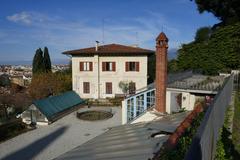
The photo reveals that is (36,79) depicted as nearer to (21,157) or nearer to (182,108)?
Answer: (21,157)

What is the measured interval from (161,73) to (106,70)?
17.1 m

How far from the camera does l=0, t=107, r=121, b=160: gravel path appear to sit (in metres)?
13.7

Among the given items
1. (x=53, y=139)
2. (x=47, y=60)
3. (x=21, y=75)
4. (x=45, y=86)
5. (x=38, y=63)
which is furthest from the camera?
(x=21, y=75)

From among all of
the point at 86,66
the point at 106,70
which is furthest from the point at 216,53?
the point at 86,66

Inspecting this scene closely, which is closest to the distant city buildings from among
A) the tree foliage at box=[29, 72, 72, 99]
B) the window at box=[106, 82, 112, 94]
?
the tree foliage at box=[29, 72, 72, 99]

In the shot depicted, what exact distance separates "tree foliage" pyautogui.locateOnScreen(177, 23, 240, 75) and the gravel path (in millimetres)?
7907

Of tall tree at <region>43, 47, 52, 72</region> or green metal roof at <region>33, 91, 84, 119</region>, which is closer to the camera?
green metal roof at <region>33, 91, 84, 119</region>

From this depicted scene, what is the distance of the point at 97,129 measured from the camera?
707 inches

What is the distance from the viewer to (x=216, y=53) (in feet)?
65.2

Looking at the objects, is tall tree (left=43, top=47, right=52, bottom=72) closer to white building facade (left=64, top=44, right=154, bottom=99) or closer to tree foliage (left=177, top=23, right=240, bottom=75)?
white building facade (left=64, top=44, right=154, bottom=99)

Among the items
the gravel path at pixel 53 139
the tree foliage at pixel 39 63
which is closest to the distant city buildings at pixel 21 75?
the tree foliage at pixel 39 63

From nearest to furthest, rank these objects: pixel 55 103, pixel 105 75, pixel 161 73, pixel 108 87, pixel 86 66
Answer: pixel 161 73 < pixel 55 103 < pixel 105 75 < pixel 108 87 < pixel 86 66

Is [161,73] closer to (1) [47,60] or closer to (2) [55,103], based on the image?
(2) [55,103]

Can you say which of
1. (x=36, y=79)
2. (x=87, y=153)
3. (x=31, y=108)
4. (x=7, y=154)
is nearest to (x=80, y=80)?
(x=36, y=79)
